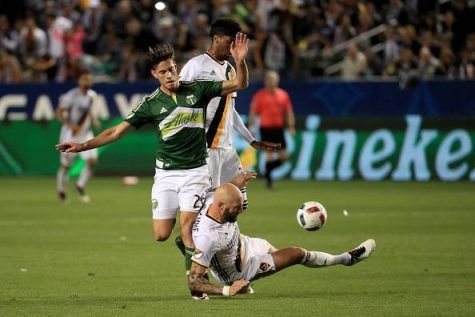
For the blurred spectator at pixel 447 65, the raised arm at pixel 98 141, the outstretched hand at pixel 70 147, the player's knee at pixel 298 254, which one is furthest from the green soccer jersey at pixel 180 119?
the blurred spectator at pixel 447 65

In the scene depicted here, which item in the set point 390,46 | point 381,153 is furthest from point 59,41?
point 381,153

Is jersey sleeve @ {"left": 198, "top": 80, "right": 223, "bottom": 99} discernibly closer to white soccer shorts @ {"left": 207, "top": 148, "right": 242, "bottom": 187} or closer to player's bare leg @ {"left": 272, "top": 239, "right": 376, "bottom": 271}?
white soccer shorts @ {"left": 207, "top": 148, "right": 242, "bottom": 187}

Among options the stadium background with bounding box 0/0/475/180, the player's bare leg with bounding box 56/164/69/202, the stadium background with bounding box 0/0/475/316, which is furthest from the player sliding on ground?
the stadium background with bounding box 0/0/475/180

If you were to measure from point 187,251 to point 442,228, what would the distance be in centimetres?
733

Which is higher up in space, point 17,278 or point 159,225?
point 159,225

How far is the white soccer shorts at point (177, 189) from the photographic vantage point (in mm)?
11047

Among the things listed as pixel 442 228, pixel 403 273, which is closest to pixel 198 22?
pixel 442 228

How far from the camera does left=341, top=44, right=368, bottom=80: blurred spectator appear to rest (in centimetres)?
2740

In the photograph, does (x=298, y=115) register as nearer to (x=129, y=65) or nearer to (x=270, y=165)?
(x=270, y=165)

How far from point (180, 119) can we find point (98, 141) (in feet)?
2.60

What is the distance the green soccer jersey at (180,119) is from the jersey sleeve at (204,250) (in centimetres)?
101

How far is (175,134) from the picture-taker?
1110cm

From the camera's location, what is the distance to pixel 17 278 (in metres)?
12.3

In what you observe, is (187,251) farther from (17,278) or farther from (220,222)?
(17,278)
